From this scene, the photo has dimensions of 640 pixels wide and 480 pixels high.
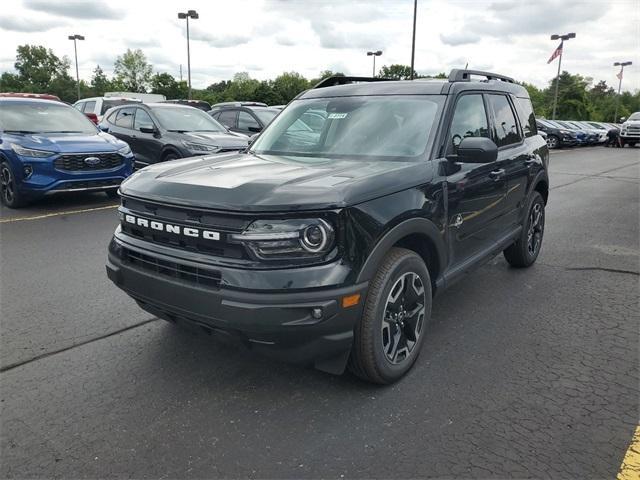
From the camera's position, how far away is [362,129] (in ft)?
12.3

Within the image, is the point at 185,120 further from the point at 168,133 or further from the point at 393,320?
the point at 393,320

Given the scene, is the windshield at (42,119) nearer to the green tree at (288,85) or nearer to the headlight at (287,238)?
the headlight at (287,238)

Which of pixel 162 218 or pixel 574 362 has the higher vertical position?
pixel 162 218

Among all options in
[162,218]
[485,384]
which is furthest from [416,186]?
[162,218]

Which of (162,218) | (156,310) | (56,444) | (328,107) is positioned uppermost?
(328,107)

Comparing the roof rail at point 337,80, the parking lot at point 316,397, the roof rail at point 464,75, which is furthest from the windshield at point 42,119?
the roof rail at point 464,75

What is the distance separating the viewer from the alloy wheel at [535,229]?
541 cm

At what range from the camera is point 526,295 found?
4711 mm

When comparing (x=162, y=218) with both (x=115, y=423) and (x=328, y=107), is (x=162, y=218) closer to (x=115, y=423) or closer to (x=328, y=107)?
(x=115, y=423)

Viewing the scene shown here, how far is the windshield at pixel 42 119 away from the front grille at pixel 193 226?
703 centimetres

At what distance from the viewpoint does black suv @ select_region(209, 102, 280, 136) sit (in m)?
13.0

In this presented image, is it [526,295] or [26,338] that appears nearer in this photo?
[26,338]

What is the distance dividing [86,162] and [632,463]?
829 cm

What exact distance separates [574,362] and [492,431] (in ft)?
3.68
